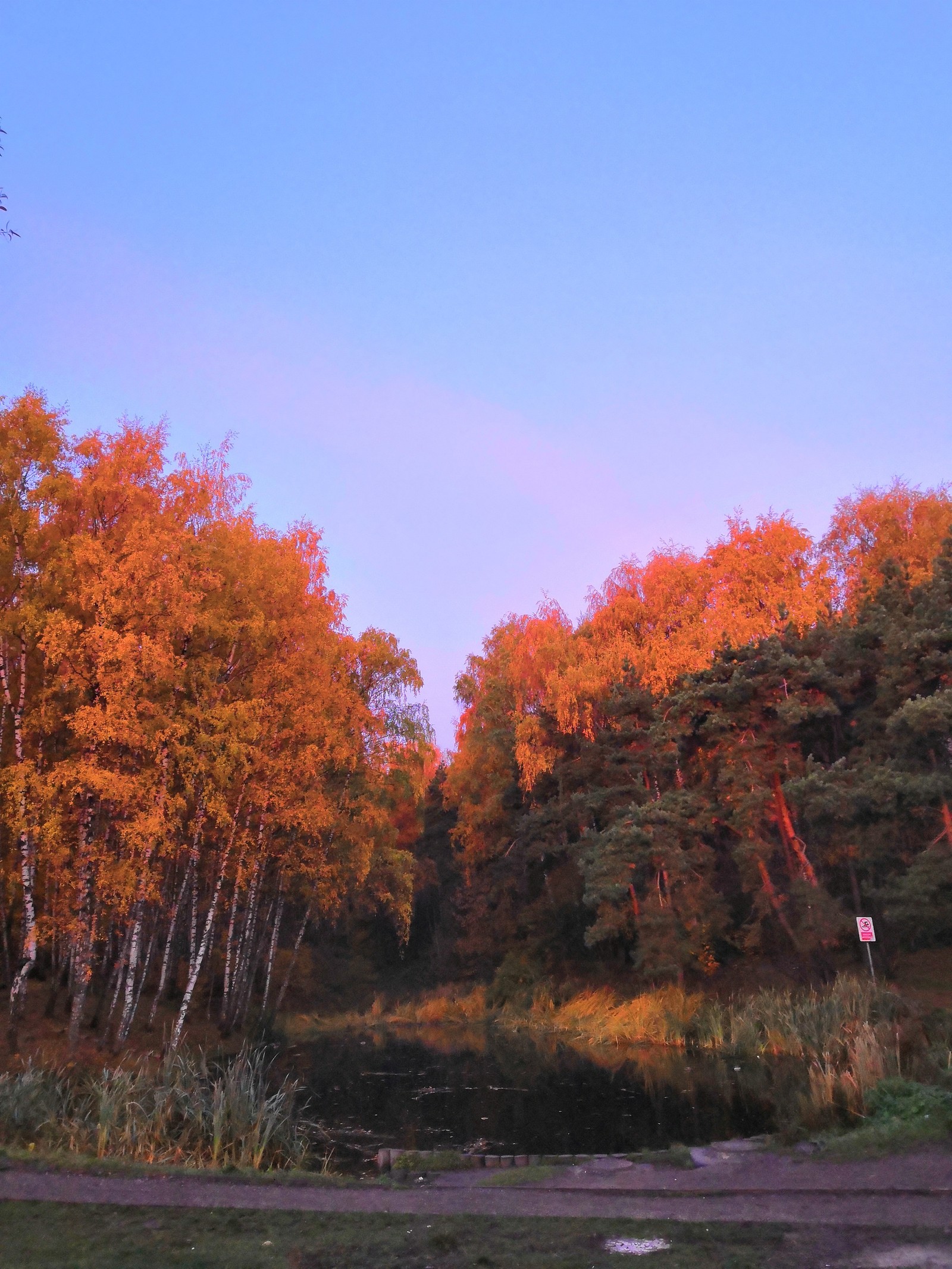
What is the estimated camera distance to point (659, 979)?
29516 millimetres

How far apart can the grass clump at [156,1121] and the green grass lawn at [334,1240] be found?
3.10 m

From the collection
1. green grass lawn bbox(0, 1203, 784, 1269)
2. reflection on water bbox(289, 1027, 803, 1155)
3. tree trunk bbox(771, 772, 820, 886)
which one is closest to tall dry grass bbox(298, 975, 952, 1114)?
reflection on water bbox(289, 1027, 803, 1155)

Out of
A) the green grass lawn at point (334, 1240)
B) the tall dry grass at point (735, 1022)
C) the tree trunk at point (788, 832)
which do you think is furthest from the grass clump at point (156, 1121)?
the tree trunk at point (788, 832)

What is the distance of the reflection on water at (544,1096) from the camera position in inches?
558

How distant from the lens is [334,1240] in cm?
721

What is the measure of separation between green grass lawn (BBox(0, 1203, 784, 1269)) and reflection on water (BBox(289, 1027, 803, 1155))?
19.5 ft

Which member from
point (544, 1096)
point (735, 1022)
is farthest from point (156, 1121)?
point (735, 1022)

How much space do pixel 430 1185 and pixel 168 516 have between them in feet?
48.8

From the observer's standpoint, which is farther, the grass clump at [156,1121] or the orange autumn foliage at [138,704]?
the orange autumn foliage at [138,704]

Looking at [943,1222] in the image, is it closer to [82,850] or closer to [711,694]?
[82,850]

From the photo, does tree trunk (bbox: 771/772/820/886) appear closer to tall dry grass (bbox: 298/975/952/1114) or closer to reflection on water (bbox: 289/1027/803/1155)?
tall dry grass (bbox: 298/975/952/1114)

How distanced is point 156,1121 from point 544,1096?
8.83 metres

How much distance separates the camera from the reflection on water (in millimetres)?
14172

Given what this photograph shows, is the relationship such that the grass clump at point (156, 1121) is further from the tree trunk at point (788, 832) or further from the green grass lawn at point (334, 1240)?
the tree trunk at point (788, 832)
